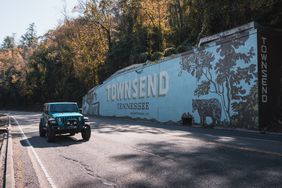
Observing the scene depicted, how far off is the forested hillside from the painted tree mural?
8.01 feet

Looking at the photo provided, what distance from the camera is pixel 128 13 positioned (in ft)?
189

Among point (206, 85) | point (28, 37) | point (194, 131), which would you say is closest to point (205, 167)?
point (194, 131)

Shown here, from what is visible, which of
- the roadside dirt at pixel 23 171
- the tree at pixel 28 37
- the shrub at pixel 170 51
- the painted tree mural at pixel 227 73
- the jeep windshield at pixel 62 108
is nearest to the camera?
the roadside dirt at pixel 23 171

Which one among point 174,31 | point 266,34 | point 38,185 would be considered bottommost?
point 38,185

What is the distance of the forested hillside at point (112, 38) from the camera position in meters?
26.5

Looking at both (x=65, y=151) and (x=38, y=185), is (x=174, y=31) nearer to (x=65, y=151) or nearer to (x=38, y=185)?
(x=65, y=151)

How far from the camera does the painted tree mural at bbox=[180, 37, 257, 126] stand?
23.1 m

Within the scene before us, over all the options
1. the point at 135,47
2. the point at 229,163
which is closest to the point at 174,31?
the point at 135,47

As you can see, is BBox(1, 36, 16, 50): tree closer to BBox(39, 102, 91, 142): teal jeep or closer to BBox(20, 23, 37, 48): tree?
BBox(20, 23, 37, 48): tree

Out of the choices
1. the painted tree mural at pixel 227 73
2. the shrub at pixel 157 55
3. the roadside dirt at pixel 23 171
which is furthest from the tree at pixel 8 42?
the roadside dirt at pixel 23 171

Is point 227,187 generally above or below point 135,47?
below

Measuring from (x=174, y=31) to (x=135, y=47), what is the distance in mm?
8001

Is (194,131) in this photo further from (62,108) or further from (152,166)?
(152,166)

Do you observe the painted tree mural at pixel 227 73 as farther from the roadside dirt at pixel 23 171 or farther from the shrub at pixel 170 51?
the shrub at pixel 170 51
